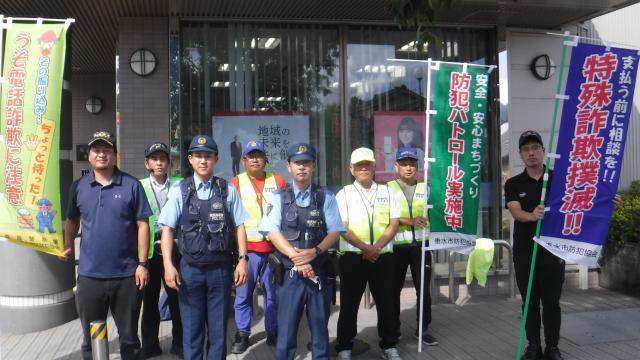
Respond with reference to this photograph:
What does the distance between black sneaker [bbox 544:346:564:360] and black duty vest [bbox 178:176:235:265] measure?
284cm

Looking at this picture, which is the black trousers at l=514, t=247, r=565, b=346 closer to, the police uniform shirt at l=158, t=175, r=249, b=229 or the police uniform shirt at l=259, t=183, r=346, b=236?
the police uniform shirt at l=259, t=183, r=346, b=236

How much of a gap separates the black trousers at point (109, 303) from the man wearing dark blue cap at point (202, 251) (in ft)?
1.25

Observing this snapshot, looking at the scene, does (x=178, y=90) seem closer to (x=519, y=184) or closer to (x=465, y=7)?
(x=465, y=7)

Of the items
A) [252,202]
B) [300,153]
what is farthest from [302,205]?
[252,202]

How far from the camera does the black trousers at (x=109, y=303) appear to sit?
165 inches

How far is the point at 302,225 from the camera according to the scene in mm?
4266

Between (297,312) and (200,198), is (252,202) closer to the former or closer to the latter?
(200,198)

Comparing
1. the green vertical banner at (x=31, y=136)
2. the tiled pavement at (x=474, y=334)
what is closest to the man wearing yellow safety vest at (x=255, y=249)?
the tiled pavement at (x=474, y=334)

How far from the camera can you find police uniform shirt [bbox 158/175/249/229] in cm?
414

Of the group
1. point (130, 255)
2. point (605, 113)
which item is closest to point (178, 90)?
point (130, 255)

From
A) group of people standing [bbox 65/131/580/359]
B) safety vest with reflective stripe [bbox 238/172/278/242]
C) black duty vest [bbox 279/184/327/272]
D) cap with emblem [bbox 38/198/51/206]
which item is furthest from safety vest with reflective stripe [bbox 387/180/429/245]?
cap with emblem [bbox 38/198/51/206]

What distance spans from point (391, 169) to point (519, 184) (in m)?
3.25

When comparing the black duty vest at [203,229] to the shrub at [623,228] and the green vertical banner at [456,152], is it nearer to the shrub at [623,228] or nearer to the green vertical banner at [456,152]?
the green vertical banner at [456,152]

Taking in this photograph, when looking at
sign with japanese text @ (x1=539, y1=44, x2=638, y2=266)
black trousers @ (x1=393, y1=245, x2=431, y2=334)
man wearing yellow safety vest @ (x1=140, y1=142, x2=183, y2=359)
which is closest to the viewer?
sign with japanese text @ (x1=539, y1=44, x2=638, y2=266)
